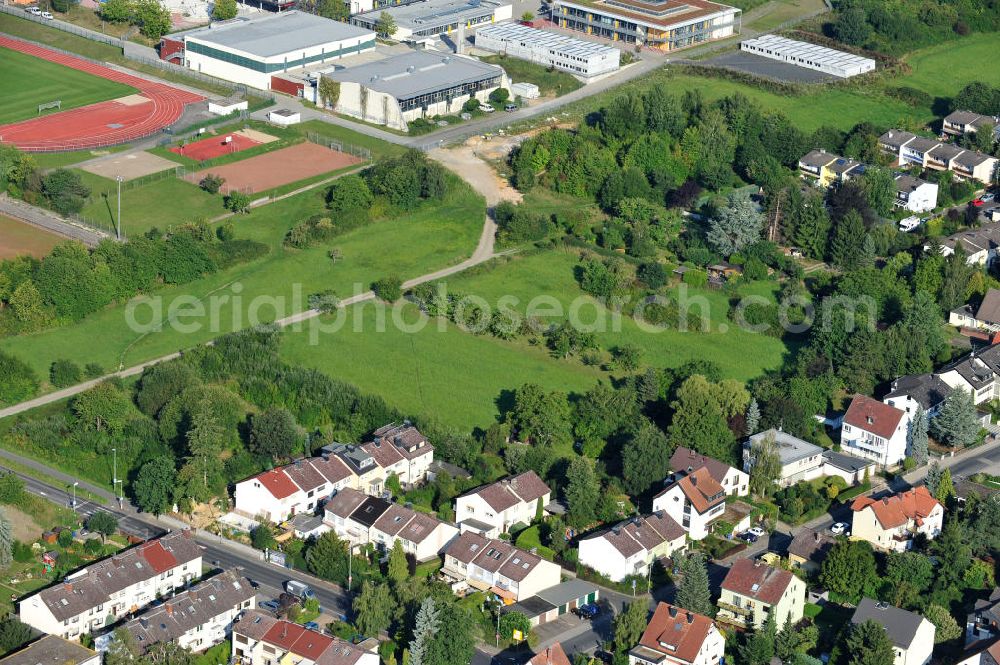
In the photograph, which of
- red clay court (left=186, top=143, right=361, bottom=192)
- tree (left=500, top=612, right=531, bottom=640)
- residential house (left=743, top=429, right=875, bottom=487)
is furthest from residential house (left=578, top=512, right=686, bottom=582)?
red clay court (left=186, top=143, right=361, bottom=192)

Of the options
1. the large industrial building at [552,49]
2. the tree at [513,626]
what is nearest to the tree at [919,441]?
the tree at [513,626]

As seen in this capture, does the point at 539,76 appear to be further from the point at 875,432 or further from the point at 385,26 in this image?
the point at 875,432

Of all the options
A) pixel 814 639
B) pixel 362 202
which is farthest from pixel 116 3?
pixel 814 639

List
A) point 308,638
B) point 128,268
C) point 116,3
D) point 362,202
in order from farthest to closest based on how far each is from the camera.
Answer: point 116,3 < point 362,202 < point 128,268 < point 308,638

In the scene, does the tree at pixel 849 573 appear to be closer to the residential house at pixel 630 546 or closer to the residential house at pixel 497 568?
the residential house at pixel 630 546

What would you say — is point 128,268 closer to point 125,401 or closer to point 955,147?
point 125,401

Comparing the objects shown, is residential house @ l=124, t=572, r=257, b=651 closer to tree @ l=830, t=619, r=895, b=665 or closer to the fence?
tree @ l=830, t=619, r=895, b=665
